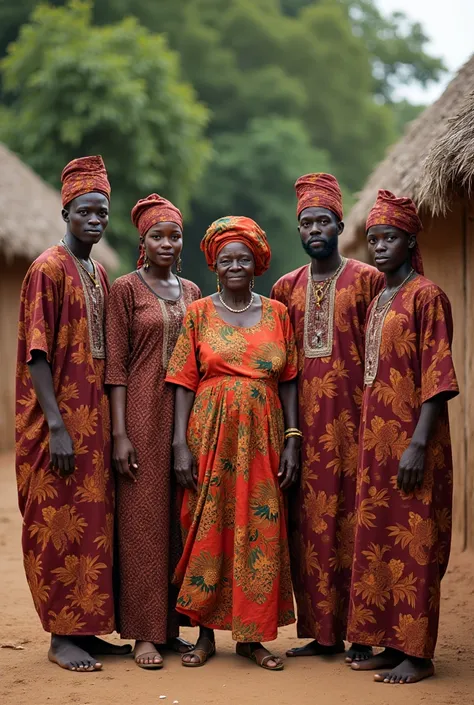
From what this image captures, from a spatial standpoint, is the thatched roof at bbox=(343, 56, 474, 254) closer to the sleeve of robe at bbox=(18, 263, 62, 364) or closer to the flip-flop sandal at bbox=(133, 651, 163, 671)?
the sleeve of robe at bbox=(18, 263, 62, 364)

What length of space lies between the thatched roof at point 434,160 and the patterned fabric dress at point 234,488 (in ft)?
4.50

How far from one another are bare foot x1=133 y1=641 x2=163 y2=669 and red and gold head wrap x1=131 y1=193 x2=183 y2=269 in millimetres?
1806

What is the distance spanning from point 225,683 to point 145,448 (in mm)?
1100

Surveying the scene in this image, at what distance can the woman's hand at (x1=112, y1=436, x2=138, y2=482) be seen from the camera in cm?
477

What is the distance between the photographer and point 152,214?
4.95 meters

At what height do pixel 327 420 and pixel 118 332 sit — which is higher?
pixel 118 332

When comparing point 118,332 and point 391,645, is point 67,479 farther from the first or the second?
point 391,645

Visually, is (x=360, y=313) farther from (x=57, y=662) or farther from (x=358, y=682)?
Result: (x=57, y=662)

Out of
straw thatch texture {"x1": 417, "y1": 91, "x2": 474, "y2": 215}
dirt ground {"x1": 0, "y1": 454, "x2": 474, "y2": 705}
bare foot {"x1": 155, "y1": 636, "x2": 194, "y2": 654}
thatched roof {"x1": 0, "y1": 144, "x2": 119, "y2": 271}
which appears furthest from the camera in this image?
thatched roof {"x1": 0, "y1": 144, "x2": 119, "y2": 271}

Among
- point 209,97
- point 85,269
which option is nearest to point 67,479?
point 85,269

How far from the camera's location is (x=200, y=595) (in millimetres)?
4684

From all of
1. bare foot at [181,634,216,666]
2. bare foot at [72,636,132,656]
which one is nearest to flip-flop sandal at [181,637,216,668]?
bare foot at [181,634,216,666]

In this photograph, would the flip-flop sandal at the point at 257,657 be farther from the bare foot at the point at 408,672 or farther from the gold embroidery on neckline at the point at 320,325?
the gold embroidery on neckline at the point at 320,325

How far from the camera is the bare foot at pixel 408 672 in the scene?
449 centimetres
